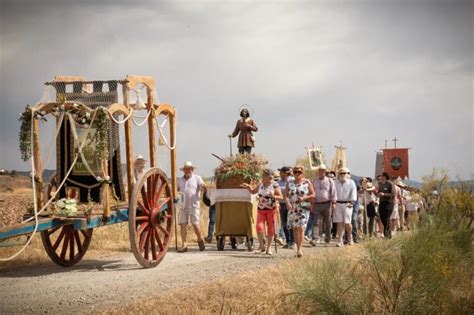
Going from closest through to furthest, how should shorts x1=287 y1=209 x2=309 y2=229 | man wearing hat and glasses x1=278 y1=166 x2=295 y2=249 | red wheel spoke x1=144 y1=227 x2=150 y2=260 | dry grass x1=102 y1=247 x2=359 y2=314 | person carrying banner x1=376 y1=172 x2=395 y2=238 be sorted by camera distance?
dry grass x1=102 y1=247 x2=359 y2=314, red wheel spoke x1=144 y1=227 x2=150 y2=260, shorts x1=287 y1=209 x2=309 y2=229, man wearing hat and glasses x1=278 y1=166 x2=295 y2=249, person carrying banner x1=376 y1=172 x2=395 y2=238

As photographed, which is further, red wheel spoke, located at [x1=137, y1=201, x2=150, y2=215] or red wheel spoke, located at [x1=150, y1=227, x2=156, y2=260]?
red wheel spoke, located at [x1=150, y1=227, x2=156, y2=260]

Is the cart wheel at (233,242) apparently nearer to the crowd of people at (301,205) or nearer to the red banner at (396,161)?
the crowd of people at (301,205)

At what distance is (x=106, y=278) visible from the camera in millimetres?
9469

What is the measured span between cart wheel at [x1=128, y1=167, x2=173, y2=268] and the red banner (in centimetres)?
3144

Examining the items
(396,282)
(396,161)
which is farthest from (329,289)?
(396,161)

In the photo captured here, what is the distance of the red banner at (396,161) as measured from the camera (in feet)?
135

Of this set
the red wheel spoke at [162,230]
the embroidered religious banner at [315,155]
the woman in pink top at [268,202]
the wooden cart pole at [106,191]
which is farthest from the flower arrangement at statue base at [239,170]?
the embroidered religious banner at [315,155]

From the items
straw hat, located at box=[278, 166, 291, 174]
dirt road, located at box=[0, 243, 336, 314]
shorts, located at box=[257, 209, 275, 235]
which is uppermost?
straw hat, located at box=[278, 166, 291, 174]

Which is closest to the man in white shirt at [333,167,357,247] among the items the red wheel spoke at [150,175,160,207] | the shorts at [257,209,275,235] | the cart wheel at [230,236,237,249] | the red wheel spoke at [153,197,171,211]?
the cart wheel at [230,236,237,249]

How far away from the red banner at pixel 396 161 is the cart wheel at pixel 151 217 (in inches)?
1238

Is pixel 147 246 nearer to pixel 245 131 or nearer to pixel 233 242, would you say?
pixel 233 242

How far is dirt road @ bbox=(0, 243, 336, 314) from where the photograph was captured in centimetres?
771

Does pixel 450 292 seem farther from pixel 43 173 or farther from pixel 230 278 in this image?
pixel 43 173

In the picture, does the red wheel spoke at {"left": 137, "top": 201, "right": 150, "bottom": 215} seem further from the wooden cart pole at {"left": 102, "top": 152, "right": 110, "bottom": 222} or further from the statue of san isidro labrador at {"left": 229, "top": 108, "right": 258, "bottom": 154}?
the statue of san isidro labrador at {"left": 229, "top": 108, "right": 258, "bottom": 154}
